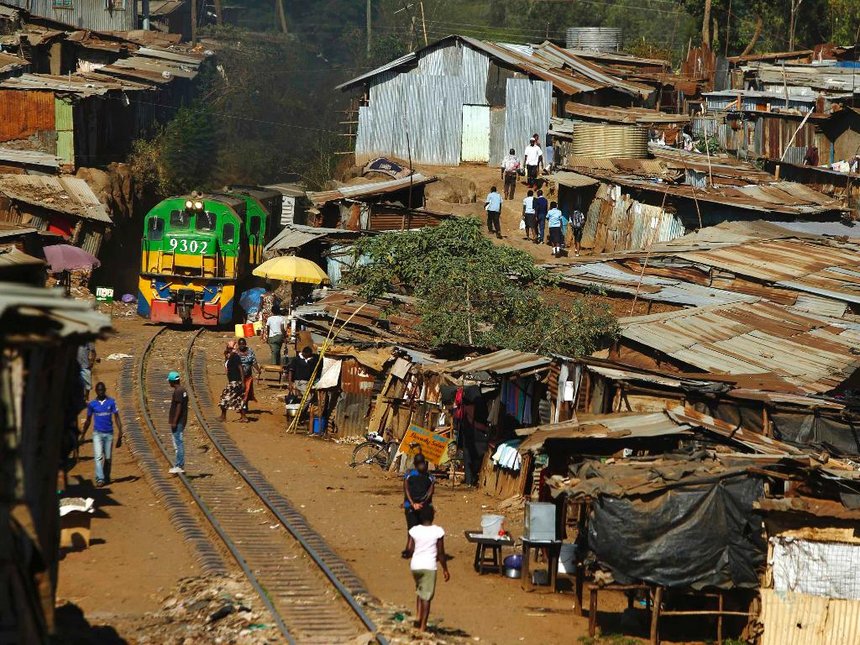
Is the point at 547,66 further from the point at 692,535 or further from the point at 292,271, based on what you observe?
the point at 692,535

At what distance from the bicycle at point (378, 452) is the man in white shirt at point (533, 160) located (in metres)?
16.0

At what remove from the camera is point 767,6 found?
5234cm

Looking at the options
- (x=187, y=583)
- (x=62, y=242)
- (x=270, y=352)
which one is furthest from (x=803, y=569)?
(x=62, y=242)

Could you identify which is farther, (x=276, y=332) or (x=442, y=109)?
(x=442, y=109)

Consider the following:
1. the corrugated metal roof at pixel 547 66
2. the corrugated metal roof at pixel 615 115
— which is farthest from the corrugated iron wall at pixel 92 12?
the corrugated metal roof at pixel 615 115

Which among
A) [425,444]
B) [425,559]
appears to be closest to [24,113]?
[425,444]

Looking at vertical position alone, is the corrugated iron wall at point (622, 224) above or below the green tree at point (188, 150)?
below

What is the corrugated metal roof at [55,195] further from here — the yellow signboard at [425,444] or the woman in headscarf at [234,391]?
the yellow signboard at [425,444]

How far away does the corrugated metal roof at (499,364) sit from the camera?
700 inches

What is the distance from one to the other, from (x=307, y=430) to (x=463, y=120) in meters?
18.5

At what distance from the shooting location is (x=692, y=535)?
40.4 ft

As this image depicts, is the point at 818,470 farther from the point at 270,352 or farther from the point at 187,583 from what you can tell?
the point at 270,352

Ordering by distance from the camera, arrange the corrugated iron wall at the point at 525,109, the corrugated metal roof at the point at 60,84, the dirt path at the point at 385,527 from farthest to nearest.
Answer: the corrugated iron wall at the point at 525,109
the corrugated metal roof at the point at 60,84
the dirt path at the point at 385,527

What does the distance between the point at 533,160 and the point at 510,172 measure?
0.82 metres
